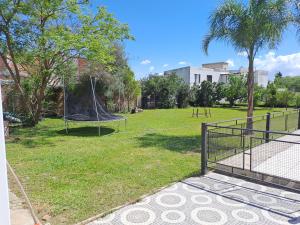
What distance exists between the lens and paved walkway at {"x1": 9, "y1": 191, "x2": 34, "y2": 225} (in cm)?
326

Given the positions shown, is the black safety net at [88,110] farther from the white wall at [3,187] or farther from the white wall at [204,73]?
the white wall at [204,73]

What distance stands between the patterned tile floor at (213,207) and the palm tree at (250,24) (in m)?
6.05

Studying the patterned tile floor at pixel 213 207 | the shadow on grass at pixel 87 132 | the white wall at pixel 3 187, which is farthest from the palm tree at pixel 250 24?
the white wall at pixel 3 187

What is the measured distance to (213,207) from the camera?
12.3ft

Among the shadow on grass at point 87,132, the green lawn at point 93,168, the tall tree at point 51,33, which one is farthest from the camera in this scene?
the shadow on grass at point 87,132

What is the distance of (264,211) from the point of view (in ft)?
11.9

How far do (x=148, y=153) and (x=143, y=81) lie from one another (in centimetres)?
2080

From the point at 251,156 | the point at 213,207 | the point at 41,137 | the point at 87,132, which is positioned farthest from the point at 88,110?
the point at 213,207

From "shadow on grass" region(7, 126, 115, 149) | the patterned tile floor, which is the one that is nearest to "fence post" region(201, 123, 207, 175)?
the patterned tile floor

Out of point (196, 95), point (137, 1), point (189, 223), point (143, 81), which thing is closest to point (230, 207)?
point (189, 223)

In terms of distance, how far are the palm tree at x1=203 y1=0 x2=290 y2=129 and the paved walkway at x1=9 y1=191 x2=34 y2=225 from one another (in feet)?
27.5

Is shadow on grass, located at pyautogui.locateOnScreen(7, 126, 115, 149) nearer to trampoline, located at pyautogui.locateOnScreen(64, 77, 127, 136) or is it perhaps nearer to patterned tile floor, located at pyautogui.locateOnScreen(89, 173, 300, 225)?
trampoline, located at pyautogui.locateOnScreen(64, 77, 127, 136)

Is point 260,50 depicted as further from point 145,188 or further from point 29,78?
point 29,78

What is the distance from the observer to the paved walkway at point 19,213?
3.26 metres
